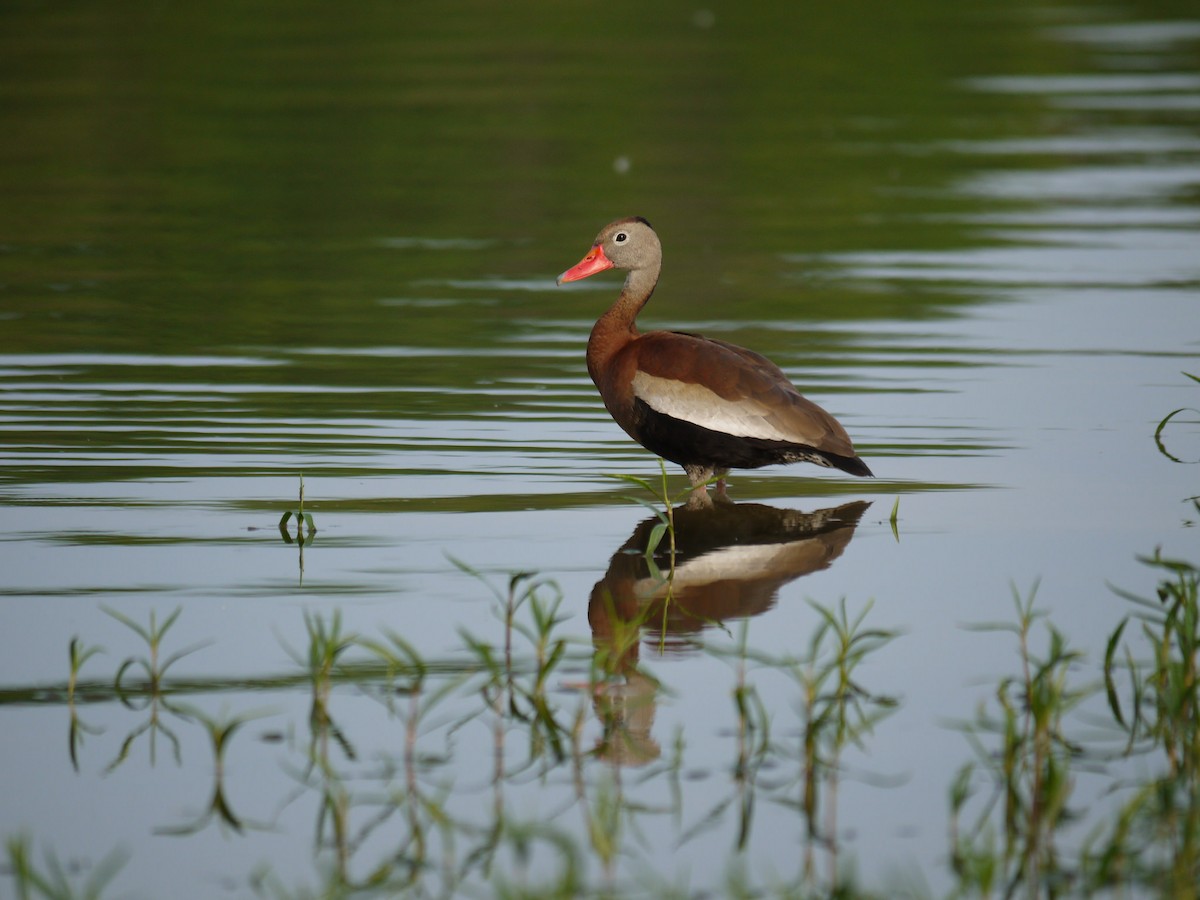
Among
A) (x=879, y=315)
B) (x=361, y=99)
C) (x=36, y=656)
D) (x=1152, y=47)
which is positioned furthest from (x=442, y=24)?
(x=36, y=656)

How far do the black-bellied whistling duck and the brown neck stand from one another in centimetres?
1

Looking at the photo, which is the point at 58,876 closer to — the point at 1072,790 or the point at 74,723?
the point at 74,723

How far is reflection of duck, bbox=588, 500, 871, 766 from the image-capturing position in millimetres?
5281

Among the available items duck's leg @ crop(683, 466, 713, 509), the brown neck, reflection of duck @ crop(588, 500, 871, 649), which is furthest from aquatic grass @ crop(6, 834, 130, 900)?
the brown neck

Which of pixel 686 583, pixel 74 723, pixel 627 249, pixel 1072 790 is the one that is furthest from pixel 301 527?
pixel 1072 790

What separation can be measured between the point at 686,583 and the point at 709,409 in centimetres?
129

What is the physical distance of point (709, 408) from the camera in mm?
7988

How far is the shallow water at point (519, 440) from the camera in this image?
16.2ft

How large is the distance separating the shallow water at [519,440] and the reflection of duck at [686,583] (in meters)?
0.03

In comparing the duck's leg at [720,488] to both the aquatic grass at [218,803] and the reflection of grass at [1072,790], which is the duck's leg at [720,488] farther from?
the aquatic grass at [218,803]

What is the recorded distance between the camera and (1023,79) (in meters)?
24.9

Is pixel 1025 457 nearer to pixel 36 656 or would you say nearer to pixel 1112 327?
pixel 1112 327

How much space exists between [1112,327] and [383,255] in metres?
5.70

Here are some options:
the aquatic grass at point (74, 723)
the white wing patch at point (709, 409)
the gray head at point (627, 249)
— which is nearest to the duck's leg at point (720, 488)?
the white wing patch at point (709, 409)
